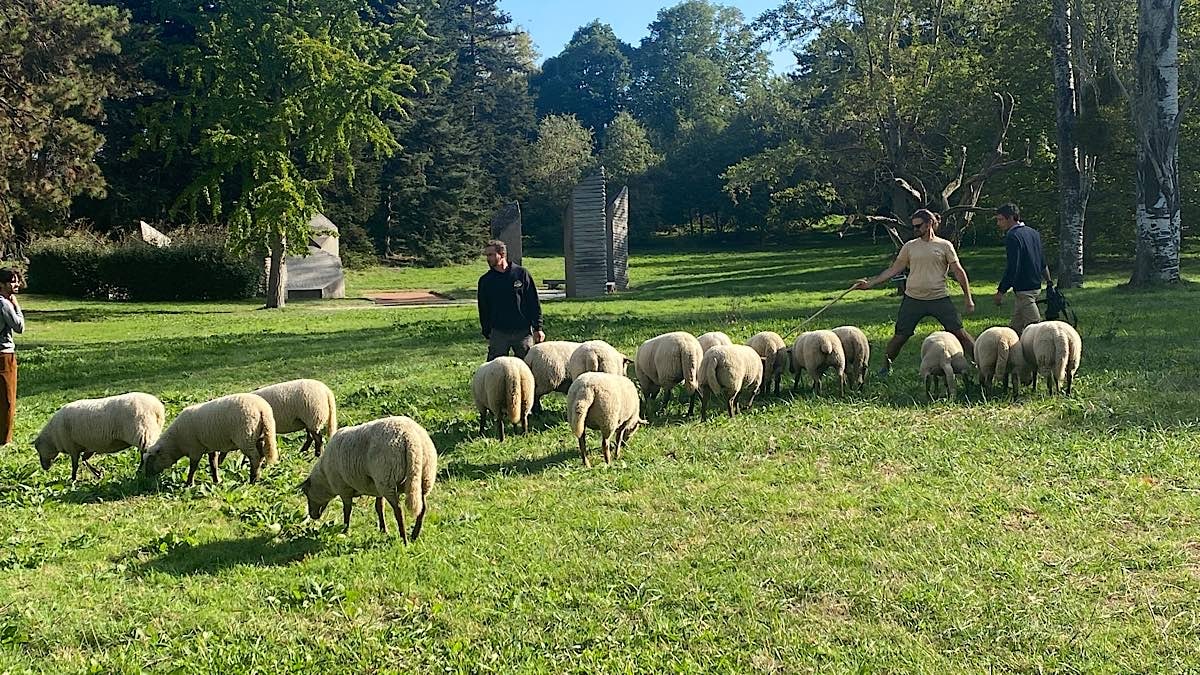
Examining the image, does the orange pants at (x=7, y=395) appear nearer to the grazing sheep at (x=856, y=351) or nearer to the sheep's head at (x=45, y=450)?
the sheep's head at (x=45, y=450)

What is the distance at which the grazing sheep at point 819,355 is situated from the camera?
1070 cm

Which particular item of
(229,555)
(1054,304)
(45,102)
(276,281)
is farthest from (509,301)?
(276,281)

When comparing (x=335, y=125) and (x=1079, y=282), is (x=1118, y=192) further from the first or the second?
(x=335, y=125)

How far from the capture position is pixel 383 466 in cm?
620

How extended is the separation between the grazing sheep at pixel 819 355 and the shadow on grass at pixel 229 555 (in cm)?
608

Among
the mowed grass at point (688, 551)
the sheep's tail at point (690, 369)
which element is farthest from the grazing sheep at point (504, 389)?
the sheep's tail at point (690, 369)

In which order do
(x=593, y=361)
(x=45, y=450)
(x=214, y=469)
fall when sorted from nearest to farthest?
(x=214, y=469)
(x=45, y=450)
(x=593, y=361)

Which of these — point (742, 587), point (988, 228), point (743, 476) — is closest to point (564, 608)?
point (742, 587)

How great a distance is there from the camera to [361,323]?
23.7 metres

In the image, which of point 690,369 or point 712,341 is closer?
point 690,369

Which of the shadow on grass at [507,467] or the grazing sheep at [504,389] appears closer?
the shadow on grass at [507,467]

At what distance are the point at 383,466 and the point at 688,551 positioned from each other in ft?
6.36

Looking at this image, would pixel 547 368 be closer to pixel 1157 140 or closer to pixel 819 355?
pixel 819 355

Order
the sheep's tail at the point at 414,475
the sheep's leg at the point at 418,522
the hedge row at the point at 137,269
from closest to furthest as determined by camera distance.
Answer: the sheep's tail at the point at 414,475 < the sheep's leg at the point at 418,522 < the hedge row at the point at 137,269
